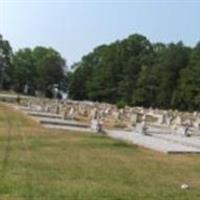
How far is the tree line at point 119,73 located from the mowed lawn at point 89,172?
50.8 m

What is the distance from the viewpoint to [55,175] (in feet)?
35.9

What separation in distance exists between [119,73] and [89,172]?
3087 inches

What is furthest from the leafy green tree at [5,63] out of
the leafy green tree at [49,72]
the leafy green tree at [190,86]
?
the leafy green tree at [190,86]

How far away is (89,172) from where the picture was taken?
11.6m

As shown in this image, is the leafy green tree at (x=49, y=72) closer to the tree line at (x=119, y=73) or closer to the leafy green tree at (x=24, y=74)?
the tree line at (x=119, y=73)

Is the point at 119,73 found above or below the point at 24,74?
above

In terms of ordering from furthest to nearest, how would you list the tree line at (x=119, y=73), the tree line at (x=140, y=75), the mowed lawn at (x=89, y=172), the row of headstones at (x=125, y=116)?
the tree line at (x=119, y=73) → the tree line at (x=140, y=75) → the row of headstones at (x=125, y=116) → the mowed lawn at (x=89, y=172)

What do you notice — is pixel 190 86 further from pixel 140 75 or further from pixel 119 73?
pixel 119 73

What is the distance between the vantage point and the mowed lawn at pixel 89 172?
944cm

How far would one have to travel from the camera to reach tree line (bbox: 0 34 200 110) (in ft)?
245

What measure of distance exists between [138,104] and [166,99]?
11.2 feet

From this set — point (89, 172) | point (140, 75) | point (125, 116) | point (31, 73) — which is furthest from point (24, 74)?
point (89, 172)

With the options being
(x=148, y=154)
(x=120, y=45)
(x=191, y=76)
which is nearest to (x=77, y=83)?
(x=120, y=45)

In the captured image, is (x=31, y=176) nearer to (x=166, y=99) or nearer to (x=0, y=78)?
(x=166, y=99)
